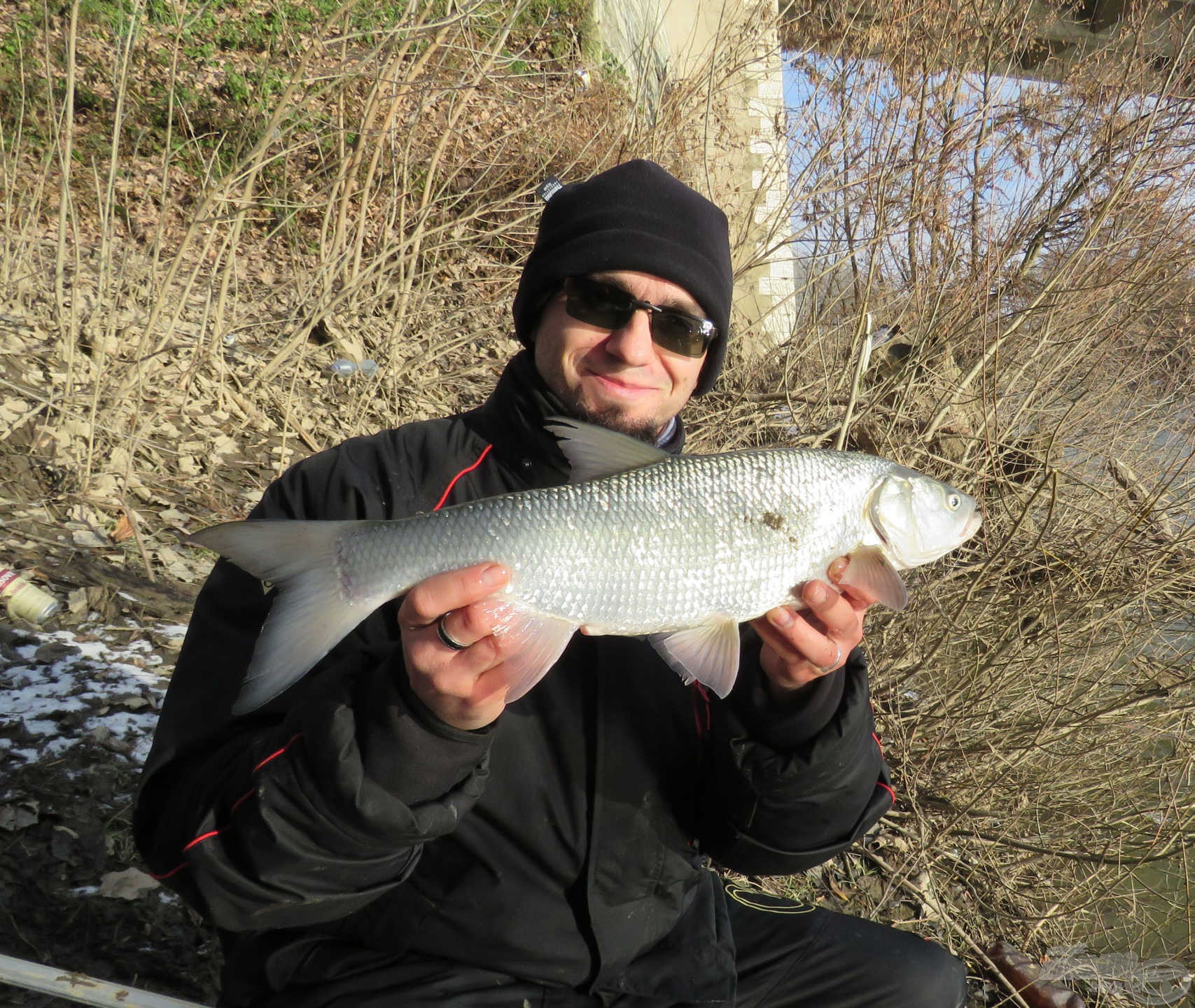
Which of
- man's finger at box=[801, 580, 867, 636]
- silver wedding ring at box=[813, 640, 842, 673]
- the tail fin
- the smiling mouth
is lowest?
the tail fin

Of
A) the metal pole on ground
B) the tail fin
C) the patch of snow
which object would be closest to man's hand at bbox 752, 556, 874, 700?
the tail fin

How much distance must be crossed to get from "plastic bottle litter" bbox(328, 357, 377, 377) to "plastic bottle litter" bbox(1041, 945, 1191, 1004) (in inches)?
181

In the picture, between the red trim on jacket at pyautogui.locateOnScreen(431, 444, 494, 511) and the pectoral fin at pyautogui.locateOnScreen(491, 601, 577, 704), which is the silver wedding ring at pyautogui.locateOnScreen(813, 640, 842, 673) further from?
the red trim on jacket at pyautogui.locateOnScreen(431, 444, 494, 511)

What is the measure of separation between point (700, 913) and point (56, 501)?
3149 millimetres

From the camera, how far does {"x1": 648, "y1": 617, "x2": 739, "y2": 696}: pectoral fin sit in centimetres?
163

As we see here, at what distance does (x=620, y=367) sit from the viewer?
2031 mm

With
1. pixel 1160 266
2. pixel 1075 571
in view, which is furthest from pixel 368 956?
pixel 1160 266

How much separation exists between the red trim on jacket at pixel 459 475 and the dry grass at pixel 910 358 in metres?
1.84

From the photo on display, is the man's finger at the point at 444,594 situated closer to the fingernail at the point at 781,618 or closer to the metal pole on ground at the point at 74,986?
the fingernail at the point at 781,618

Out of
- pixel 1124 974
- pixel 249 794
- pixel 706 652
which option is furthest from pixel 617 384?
pixel 1124 974

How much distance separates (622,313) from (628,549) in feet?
2.23

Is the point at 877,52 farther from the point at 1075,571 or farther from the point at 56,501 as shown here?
the point at 56,501

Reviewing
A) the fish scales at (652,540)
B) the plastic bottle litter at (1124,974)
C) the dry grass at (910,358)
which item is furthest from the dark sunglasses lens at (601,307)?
the plastic bottle litter at (1124,974)

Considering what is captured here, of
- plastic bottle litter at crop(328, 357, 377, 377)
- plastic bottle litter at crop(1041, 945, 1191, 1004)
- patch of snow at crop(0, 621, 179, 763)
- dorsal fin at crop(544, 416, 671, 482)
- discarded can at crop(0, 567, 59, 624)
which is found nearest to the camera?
dorsal fin at crop(544, 416, 671, 482)
